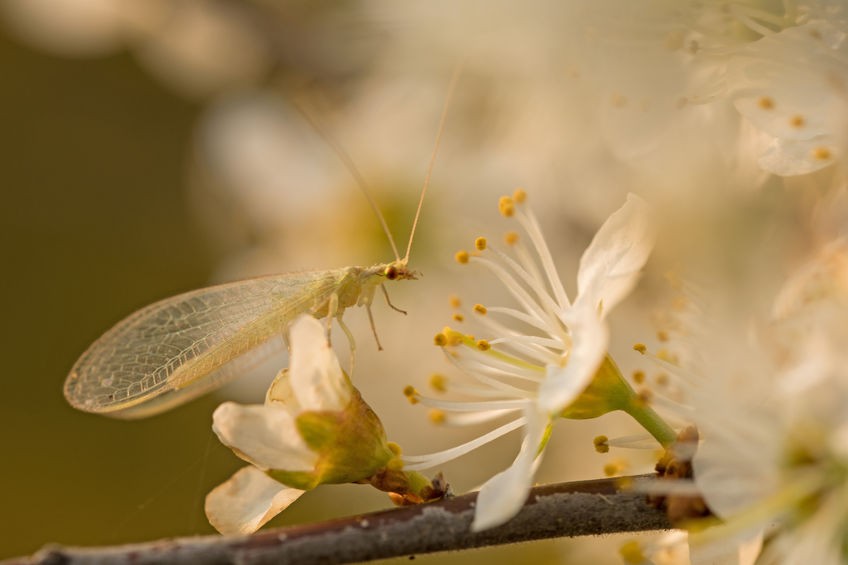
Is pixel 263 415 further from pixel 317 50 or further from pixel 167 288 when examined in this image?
pixel 167 288

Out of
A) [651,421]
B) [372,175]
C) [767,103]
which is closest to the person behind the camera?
[651,421]

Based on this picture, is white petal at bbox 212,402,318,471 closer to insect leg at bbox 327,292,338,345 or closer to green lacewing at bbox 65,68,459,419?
green lacewing at bbox 65,68,459,419

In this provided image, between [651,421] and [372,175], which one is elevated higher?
[372,175]

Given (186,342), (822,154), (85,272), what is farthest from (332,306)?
(85,272)

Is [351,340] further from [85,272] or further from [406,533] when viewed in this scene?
[85,272]

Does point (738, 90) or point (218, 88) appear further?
point (218, 88)

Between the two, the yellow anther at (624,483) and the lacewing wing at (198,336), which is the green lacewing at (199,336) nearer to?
the lacewing wing at (198,336)

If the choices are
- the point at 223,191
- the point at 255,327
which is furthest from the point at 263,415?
the point at 223,191
